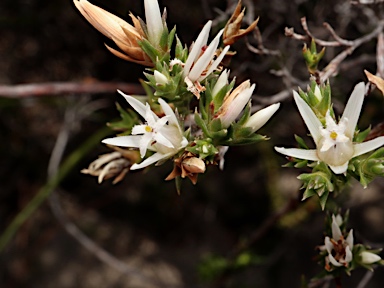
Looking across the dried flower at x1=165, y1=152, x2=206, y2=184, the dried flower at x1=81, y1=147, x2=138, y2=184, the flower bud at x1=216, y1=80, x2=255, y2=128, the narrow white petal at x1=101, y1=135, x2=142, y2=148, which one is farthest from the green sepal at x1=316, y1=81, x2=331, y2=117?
the dried flower at x1=81, y1=147, x2=138, y2=184

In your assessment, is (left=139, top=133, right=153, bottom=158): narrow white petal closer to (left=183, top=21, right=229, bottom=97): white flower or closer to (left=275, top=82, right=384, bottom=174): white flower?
(left=183, top=21, right=229, bottom=97): white flower

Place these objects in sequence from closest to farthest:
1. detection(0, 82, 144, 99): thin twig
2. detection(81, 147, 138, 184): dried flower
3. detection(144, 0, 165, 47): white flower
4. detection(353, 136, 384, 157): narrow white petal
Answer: detection(353, 136, 384, 157): narrow white petal < detection(144, 0, 165, 47): white flower < detection(81, 147, 138, 184): dried flower < detection(0, 82, 144, 99): thin twig

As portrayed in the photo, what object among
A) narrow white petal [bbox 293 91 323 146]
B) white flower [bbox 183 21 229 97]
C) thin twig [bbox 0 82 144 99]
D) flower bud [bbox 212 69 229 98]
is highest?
white flower [bbox 183 21 229 97]

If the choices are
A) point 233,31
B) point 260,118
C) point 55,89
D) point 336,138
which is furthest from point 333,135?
point 55,89

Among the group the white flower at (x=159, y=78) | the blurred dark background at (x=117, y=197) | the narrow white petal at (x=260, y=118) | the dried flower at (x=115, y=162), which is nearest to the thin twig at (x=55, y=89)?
the blurred dark background at (x=117, y=197)

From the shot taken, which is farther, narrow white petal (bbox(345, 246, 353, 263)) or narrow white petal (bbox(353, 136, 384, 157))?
narrow white petal (bbox(345, 246, 353, 263))

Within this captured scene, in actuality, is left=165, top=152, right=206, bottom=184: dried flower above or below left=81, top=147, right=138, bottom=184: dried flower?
above
